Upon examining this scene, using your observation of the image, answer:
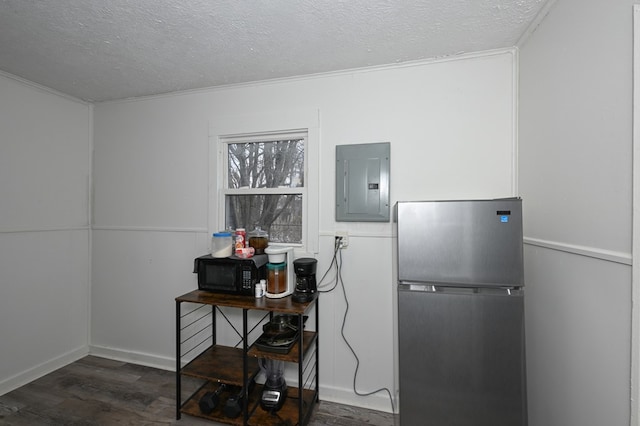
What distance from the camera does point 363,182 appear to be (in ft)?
6.06

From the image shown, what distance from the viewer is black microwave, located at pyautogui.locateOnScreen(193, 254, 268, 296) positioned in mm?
1756

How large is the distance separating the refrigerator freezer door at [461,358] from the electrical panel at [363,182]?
68 centimetres

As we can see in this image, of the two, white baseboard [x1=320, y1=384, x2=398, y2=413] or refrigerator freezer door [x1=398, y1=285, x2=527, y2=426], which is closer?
refrigerator freezer door [x1=398, y1=285, x2=527, y2=426]

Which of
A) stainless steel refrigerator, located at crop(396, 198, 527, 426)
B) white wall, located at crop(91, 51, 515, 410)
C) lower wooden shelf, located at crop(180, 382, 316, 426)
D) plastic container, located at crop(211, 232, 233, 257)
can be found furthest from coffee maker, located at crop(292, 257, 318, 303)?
lower wooden shelf, located at crop(180, 382, 316, 426)

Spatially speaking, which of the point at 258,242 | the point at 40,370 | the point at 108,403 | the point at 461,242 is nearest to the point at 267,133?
the point at 258,242

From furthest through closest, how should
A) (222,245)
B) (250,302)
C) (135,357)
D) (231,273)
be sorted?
(135,357), (222,245), (231,273), (250,302)

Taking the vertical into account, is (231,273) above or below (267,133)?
below

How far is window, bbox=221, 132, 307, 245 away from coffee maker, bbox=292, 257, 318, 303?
1.03 ft

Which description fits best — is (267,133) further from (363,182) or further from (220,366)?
(220,366)

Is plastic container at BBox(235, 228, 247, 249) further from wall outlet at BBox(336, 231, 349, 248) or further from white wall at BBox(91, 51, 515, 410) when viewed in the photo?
wall outlet at BBox(336, 231, 349, 248)

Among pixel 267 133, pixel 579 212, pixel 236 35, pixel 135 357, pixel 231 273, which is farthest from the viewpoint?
pixel 135 357

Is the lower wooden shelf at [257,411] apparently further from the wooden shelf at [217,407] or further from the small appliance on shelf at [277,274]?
the small appliance on shelf at [277,274]

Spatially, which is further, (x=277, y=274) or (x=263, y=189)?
(x=263, y=189)

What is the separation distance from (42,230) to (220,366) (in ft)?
6.53
